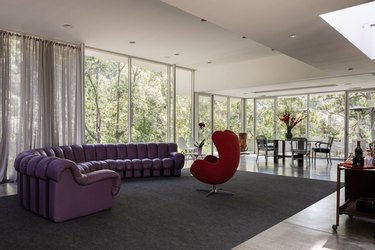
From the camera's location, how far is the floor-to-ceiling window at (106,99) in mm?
7646

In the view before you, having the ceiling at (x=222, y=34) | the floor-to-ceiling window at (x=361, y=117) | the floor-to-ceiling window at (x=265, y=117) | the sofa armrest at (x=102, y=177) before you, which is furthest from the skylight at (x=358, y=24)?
the floor-to-ceiling window at (x=265, y=117)

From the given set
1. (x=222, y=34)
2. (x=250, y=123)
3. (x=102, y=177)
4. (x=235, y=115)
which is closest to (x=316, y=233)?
(x=102, y=177)

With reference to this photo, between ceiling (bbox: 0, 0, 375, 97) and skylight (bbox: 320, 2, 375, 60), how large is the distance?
112mm

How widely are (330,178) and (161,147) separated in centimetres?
421

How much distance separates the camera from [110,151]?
683 cm

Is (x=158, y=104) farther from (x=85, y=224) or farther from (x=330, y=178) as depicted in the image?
(x=85, y=224)

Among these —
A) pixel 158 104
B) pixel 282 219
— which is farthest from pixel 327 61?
pixel 158 104

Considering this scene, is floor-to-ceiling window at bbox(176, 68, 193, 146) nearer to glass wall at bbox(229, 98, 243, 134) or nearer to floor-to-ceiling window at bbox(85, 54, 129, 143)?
floor-to-ceiling window at bbox(85, 54, 129, 143)

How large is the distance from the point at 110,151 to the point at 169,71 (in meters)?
4.05

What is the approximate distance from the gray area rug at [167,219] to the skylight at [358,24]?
2771mm

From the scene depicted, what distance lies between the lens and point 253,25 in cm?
401

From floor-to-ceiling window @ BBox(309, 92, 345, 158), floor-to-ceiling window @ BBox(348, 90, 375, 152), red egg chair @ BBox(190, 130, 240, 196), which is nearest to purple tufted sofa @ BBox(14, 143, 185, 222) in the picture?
red egg chair @ BBox(190, 130, 240, 196)

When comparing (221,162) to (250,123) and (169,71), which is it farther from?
(250,123)

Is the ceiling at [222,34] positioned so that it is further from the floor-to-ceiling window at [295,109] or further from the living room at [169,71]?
the floor-to-ceiling window at [295,109]
